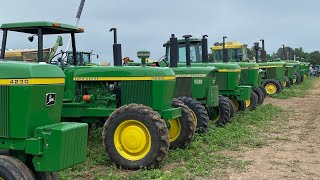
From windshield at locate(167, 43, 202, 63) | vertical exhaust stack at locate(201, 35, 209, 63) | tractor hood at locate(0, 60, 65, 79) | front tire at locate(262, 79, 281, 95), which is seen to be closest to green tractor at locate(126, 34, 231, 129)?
vertical exhaust stack at locate(201, 35, 209, 63)

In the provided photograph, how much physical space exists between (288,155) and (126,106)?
3048 mm

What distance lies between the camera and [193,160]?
760 cm

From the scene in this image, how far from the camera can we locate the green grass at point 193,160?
6668 millimetres

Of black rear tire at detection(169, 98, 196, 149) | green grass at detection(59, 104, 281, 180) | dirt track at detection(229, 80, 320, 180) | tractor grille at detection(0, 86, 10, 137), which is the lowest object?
dirt track at detection(229, 80, 320, 180)

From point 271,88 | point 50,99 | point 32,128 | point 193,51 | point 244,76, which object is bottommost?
point 271,88

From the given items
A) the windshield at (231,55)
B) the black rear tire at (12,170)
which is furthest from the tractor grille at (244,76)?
the black rear tire at (12,170)

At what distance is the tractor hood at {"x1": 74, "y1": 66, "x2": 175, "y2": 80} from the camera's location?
26.0 ft

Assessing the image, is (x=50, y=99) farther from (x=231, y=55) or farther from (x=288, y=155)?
(x=231, y=55)

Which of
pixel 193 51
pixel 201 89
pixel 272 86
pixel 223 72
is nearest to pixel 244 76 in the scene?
pixel 223 72

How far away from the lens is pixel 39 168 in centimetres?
477

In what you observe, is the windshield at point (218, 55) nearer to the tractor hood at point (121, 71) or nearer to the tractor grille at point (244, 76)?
the tractor grille at point (244, 76)

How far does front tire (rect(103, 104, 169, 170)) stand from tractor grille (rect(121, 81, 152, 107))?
0.82 m

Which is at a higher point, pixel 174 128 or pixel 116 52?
pixel 116 52

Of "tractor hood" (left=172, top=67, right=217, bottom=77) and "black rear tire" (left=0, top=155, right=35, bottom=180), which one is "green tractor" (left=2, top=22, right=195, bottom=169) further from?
"black rear tire" (left=0, top=155, right=35, bottom=180)
